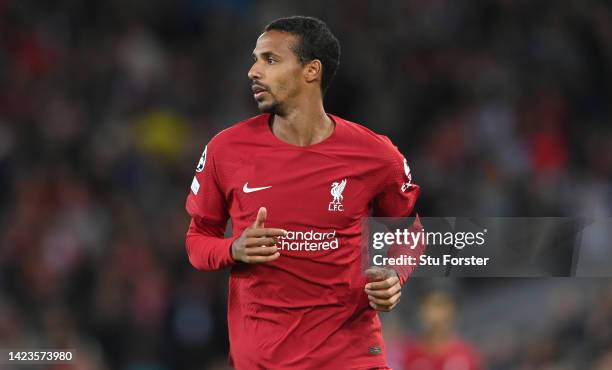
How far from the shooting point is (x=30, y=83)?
11.5 m

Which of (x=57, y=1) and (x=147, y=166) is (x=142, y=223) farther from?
(x=57, y=1)

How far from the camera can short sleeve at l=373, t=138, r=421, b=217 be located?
4.82m

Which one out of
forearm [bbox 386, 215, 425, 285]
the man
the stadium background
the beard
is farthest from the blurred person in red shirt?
the beard

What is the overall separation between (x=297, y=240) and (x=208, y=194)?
0.42 m

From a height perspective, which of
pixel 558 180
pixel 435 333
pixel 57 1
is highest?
pixel 57 1

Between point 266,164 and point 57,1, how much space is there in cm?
836

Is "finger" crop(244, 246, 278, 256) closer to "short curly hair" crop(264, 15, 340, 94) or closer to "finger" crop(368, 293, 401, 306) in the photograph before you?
"finger" crop(368, 293, 401, 306)

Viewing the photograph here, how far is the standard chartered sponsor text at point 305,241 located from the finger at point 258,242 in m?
0.22

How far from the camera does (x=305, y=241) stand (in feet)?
15.1

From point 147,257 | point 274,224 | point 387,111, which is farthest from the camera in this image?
point 387,111

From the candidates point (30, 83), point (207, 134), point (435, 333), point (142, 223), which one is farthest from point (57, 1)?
point (435, 333)

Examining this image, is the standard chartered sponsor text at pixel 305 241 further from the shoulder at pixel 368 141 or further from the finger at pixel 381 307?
the shoulder at pixel 368 141

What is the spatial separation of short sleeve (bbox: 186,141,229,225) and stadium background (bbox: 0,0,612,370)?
127 inches

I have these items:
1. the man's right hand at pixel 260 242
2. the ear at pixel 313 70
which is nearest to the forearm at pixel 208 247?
the man's right hand at pixel 260 242
